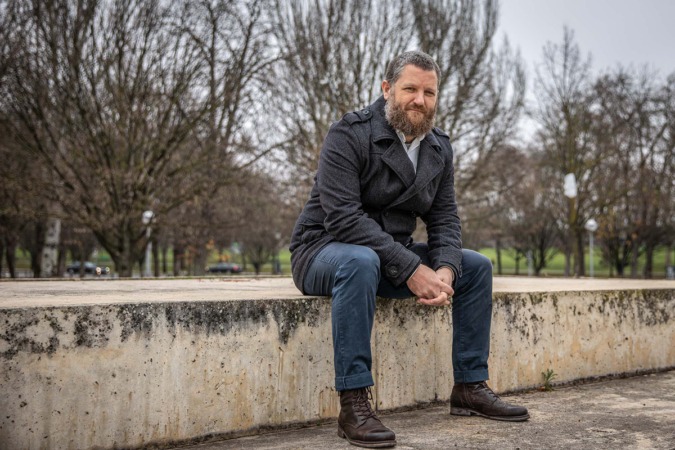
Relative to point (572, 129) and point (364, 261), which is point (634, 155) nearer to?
point (572, 129)

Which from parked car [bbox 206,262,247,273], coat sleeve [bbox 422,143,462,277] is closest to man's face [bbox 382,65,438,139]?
coat sleeve [bbox 422,143,462,277]

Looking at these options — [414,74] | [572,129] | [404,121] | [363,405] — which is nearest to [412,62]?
[414,74]

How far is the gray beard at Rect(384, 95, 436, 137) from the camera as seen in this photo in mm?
3146

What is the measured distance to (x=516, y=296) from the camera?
152 inches

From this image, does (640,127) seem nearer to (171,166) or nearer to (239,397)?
(171,166)

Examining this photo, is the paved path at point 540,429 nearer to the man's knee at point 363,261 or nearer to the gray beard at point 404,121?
the man's knee at point 363,261

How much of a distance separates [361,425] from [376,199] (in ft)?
3.63

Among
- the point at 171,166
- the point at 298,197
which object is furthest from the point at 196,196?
the point at 298,197

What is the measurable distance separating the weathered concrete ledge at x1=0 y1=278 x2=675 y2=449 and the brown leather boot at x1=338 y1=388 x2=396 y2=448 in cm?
43

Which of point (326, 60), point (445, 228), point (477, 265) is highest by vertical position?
point (326, 60)

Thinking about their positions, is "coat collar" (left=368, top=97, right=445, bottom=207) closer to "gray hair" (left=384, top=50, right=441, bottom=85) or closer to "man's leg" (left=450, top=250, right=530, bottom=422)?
"gray hair" (left=384, top=50, right=441, bottom=85)

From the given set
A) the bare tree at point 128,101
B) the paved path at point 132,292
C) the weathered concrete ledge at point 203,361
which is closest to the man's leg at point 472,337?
the weathered concrete ledge at point 203,361

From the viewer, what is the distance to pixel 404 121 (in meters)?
3.14

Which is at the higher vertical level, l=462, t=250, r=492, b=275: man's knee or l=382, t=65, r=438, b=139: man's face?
l=382, t=65, r=438, b=139: man's face
